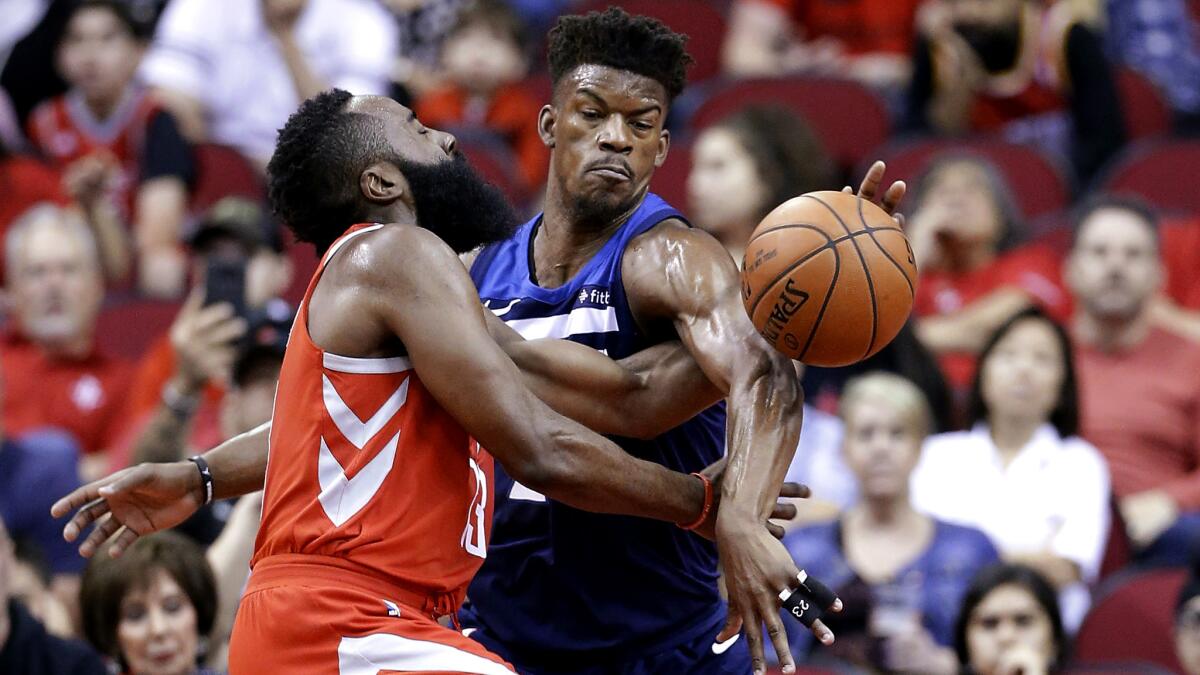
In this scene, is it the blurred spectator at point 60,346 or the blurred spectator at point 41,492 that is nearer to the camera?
the blurred spectator at point 41,492

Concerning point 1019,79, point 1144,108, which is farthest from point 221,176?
point 1144,108

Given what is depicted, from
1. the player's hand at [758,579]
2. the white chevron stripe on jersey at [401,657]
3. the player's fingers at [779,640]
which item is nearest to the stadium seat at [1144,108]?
the player's hand at [758,579]

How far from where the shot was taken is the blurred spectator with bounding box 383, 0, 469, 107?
1023 cm

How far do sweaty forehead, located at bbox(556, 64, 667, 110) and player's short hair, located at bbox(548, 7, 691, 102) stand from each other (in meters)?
0.01

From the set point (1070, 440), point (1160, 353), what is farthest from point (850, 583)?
point (1160, 353)

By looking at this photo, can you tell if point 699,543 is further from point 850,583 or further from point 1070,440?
point 1070,440

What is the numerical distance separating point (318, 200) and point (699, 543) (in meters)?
1.36

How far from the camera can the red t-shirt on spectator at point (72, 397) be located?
26.6ft

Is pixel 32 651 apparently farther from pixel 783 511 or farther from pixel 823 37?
pixel 823 37

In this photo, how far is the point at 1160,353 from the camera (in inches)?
304

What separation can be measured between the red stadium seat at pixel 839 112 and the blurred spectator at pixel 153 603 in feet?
14.7

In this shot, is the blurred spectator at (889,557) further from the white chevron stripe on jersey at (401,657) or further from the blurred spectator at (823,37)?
the blurred spectator at (823,37)

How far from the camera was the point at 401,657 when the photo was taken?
356cm

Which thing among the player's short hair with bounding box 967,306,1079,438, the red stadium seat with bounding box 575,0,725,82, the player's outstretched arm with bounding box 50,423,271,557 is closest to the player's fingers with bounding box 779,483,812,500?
the player's outstretched arm with bounding box 50,423,271,557
